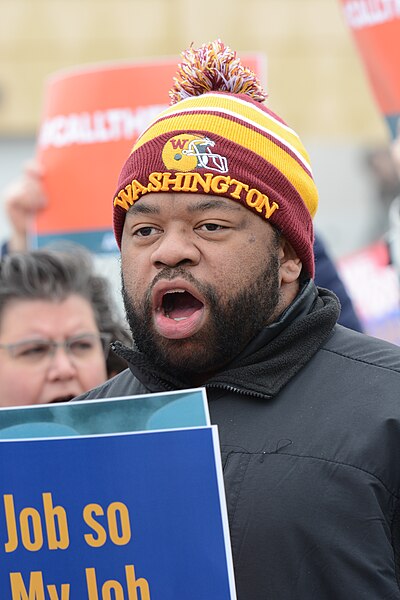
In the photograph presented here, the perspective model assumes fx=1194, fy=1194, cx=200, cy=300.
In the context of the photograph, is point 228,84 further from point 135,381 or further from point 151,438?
point 151,438

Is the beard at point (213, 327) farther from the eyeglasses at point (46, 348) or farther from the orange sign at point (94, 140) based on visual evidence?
the orange sign at point (94, 140)

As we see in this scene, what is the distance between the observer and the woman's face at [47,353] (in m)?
2.96

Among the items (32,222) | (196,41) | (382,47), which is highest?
(196,41)

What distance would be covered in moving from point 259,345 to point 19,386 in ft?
4.27

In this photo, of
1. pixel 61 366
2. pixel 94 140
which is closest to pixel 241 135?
pixel 61 366

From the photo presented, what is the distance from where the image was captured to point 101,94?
4098 mm

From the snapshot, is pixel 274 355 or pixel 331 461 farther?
pixel 274 355

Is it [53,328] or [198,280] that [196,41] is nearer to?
[53,328]

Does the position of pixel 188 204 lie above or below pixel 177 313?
above

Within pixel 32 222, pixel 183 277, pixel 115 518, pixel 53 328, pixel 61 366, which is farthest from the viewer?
pixel 32 222

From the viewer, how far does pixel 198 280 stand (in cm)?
176

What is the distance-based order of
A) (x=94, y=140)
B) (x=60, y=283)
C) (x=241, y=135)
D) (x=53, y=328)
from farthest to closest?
(x=94, y=140) → (x=60, y=283) → (x=53, y=328) → (x=241, y=135)

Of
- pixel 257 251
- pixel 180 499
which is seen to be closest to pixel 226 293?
pixel 257 251

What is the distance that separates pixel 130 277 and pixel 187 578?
49 centimetres
